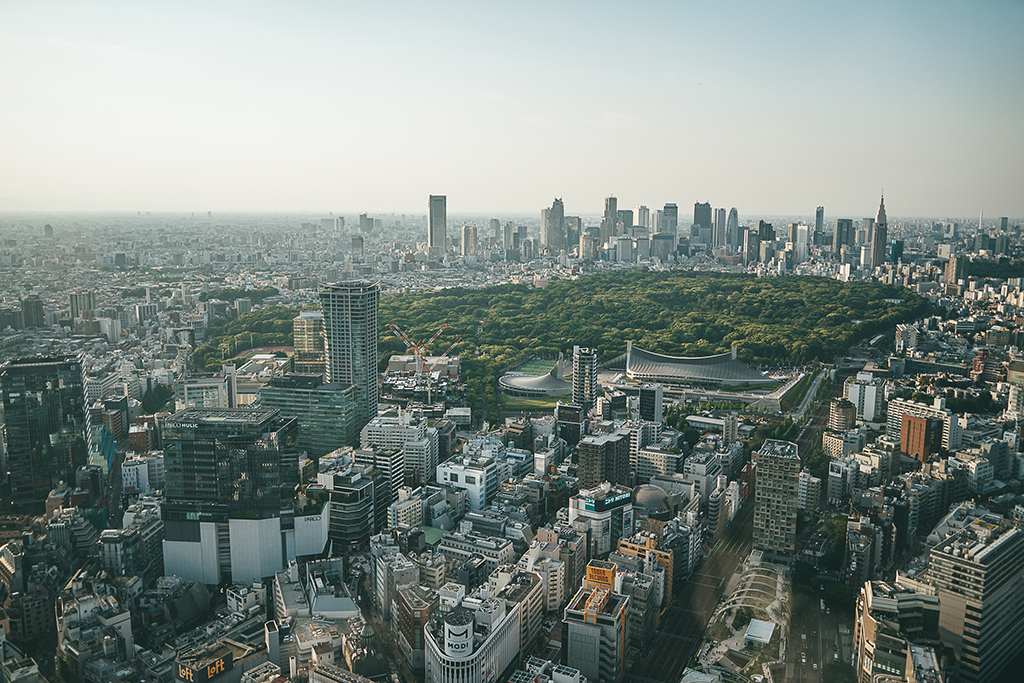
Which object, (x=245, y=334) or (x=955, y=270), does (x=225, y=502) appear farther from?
(x=955, y=270)

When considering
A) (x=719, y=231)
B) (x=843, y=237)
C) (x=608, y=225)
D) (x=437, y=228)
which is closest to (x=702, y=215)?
(x=719, y=231)

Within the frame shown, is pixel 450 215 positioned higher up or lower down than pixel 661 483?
higher up

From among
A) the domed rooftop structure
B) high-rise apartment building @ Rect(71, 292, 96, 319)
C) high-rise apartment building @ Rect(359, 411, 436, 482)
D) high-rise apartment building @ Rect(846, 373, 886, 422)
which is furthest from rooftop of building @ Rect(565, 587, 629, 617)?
high-rise apartment building @ Rect(71, 292, 96, 319)

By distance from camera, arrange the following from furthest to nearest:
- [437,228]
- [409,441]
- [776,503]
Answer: [437,228]
[409,441]
[776,503]

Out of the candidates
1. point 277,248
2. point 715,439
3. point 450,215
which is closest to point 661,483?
point 715,439

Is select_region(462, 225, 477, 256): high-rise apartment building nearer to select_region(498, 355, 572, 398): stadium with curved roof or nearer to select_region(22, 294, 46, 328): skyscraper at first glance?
select_region(498, 355, 572, 398): stadium with curved roof

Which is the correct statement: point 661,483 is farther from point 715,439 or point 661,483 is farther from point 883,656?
point 883,656

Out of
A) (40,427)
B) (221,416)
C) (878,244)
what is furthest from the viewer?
(878,244)

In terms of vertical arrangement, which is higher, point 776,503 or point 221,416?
point 221,416
